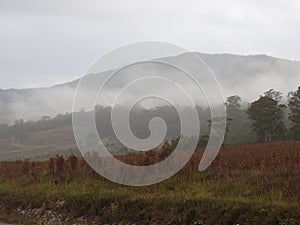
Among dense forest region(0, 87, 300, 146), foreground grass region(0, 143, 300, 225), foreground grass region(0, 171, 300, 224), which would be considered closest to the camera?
foreground grass region(0, 171, 300, 224)

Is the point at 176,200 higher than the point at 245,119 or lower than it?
lower

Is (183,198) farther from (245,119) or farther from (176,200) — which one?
(245,119)

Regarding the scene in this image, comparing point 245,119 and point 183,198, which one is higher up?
point 245,119

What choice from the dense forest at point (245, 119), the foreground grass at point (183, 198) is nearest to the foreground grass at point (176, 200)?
the foreground grass at point (183, 198)

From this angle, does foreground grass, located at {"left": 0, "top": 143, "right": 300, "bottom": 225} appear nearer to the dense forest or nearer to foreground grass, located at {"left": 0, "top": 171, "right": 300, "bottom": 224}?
foreground grass, located at {"left": 0, "top": 171, "right": 300, "bottom": 224}

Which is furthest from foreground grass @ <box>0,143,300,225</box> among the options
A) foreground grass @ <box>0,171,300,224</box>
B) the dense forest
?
the dense forest

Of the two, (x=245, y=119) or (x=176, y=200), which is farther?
(x=245, y=119)

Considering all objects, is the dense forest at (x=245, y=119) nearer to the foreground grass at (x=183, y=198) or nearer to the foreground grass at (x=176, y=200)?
the foreground grass at (x=183, y=198)

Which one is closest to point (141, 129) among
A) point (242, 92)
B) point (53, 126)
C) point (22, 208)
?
point (22, 208)

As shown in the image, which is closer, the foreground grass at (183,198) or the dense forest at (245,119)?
the foreground grass at (183,198)

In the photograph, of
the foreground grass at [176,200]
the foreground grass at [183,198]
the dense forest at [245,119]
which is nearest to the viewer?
the foreground grass at [176,200]

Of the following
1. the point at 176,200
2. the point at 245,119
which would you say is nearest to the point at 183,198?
the point at 176,200

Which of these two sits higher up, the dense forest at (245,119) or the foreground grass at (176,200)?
the dense forest at (245,119)

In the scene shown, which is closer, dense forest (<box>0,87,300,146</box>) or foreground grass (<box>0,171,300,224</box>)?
foreground grass (<box>0,171,300,224</box>)
